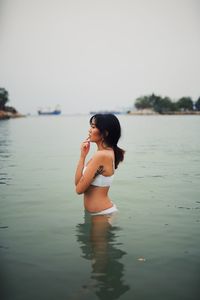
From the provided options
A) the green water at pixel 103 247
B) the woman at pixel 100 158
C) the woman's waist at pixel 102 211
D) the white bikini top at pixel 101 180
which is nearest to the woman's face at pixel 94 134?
the woman at pixel 100 158

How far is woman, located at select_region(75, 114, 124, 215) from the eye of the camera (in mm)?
5109

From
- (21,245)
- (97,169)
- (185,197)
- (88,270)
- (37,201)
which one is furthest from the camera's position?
→ (185,197)

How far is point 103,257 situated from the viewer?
5.27m

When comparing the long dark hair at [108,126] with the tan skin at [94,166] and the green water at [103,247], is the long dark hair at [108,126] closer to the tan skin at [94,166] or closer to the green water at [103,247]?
the tan skin at [94,166]

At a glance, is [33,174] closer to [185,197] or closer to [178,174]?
[178,174]

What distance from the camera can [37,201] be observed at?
29.7 feet

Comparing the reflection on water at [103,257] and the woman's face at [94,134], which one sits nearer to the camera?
the reflection on water at [103,257]

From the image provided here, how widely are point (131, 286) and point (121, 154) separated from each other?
1.78 meters

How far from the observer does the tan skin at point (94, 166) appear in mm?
5098

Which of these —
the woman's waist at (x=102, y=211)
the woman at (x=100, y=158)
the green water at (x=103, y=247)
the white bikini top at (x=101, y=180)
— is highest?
the woman at (x=100, y=158)

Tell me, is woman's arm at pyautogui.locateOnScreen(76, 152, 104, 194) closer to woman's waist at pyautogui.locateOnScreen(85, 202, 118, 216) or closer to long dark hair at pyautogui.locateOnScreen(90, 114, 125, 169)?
long dark hair at pyautogui.locateOnScreen(90, 114, 125, 169)

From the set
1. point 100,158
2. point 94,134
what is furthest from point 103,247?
point 94,134

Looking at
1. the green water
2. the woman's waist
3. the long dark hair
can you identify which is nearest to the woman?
the long dark hair

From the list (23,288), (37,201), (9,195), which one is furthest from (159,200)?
(23,288)
